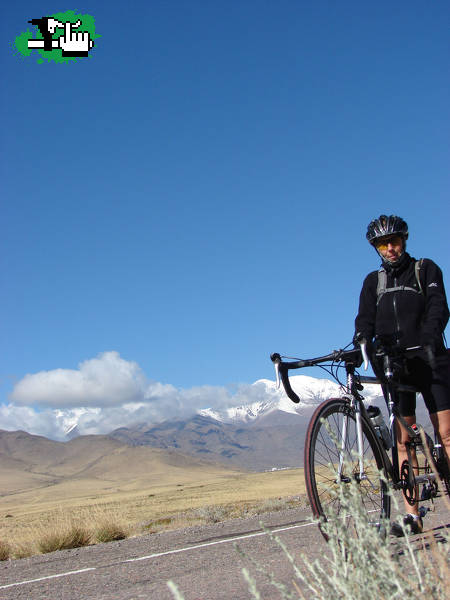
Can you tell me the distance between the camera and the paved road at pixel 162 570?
14.6 ft

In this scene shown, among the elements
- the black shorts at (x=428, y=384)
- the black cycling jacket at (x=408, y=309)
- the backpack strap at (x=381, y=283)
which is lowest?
the black shorts at (x=428, y=384)

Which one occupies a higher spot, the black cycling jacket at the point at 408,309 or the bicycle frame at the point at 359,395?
the black cycling jacket at the point at 408,309

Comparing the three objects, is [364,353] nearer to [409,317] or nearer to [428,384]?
[409,317]

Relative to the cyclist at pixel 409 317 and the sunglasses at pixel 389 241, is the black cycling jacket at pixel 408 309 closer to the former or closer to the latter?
the cyclist at pixel 409 317

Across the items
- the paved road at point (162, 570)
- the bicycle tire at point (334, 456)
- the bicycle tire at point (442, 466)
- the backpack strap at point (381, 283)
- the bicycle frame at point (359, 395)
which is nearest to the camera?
the bicycle tire at point (334, 456)

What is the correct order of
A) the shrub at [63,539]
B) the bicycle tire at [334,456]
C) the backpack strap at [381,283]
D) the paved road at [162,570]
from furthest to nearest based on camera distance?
the shrub at [63,539], the backpack strap at [381,283], the paved road at [162,570], the bicycle tire at [334,456]

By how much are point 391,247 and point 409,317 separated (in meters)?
0.62

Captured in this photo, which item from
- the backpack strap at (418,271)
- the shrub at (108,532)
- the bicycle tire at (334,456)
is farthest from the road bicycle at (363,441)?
the shrub at (108,532)

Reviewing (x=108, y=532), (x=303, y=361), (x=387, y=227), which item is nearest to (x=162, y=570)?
(x=303, y=361)

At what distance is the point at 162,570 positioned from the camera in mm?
5453

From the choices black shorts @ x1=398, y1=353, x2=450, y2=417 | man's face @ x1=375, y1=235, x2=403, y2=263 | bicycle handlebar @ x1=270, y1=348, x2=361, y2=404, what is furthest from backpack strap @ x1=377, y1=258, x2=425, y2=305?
bicycle handlebar @ x1=270, y1=348, x2=361, y2=404

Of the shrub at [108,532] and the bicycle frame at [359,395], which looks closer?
the bicycle frame at [359,395]

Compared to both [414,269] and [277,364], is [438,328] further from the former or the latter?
[277,364]

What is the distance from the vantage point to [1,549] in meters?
9.80
